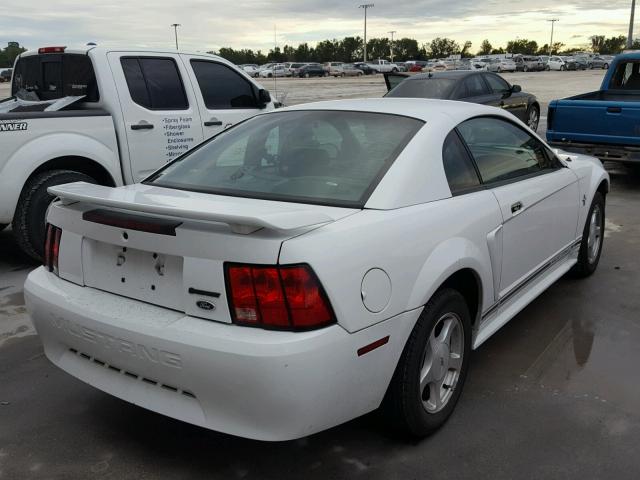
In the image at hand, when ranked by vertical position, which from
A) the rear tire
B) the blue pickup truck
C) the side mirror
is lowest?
the rear tire

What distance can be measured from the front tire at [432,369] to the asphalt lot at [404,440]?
4.5 inches

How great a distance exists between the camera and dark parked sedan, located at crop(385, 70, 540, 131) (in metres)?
11.8

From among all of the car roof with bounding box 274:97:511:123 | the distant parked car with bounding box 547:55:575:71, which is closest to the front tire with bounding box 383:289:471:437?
the car roof with bounding box 274:97:511:123

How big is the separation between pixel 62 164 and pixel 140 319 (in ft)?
12.3

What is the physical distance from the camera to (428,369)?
9.50 ft

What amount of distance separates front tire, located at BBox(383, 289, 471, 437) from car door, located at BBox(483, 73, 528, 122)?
10.8 m

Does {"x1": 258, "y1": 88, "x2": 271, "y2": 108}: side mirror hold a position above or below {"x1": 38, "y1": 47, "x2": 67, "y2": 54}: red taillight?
below

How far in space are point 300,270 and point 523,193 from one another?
1.87 metres

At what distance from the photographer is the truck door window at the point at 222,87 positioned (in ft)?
22.0

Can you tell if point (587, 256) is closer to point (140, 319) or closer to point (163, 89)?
point (140, 319)

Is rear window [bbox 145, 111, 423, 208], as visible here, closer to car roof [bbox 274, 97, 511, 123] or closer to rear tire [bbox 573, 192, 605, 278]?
car roof [bbox 274, 97, 511, 123]

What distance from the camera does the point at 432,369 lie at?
115 inches

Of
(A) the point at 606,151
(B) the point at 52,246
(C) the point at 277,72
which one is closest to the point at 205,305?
(B) the point at 52,246

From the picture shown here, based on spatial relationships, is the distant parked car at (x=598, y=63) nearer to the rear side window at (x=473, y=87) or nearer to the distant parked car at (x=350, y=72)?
the distant parked car at (x=350, y=72)
